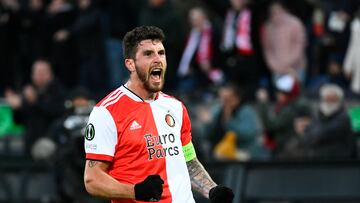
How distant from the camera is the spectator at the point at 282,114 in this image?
14.8 metres

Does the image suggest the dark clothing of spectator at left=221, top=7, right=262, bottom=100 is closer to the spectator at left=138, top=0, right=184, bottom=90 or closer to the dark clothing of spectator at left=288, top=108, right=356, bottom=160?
the spectator at left=138, top=0, right=184, bottom=90

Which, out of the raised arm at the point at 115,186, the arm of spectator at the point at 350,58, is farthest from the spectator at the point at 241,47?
the raised arm at the point at 115,186

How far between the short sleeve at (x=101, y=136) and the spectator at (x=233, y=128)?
686 cm

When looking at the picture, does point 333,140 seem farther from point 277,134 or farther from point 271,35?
point 271,35

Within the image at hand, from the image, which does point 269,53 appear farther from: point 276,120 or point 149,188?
point 149,188

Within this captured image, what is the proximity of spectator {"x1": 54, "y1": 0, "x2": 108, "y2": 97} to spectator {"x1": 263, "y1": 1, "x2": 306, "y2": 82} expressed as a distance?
2.75m

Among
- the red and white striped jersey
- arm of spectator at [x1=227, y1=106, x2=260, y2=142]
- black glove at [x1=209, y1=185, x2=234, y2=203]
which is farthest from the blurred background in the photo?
black glove at [x1=209, y1=185, x2=234, y2=203]

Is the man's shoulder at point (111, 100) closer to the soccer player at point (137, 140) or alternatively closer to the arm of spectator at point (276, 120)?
the soccer player at point (137, 140)

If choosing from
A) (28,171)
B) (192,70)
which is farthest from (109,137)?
(192,70)

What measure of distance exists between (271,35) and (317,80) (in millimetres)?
985

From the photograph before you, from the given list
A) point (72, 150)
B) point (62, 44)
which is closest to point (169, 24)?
point (62, 44)

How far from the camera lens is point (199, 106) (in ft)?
53.8

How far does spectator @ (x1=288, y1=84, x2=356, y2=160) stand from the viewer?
13953 millimetres

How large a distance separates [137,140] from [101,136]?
10.1 inches
